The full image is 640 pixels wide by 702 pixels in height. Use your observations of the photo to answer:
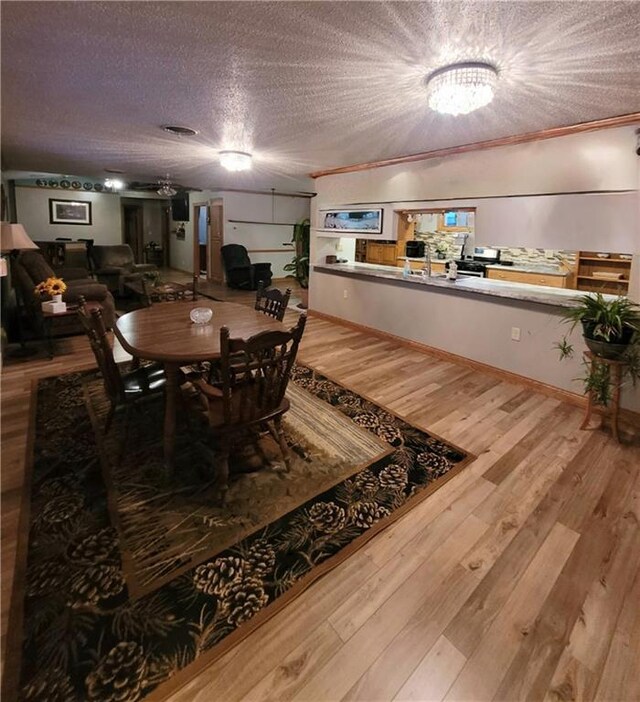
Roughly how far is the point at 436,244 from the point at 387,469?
214 inches

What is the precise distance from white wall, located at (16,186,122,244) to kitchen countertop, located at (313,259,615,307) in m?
7.56

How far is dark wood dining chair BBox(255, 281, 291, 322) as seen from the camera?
304 centimetres

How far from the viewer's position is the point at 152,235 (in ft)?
41.2

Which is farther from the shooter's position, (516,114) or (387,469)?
(516,114)

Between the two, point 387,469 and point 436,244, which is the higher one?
point 436,244

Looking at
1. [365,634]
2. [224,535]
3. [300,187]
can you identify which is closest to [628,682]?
[365,634]

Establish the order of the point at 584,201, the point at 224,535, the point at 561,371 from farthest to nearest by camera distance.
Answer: the point at 561,371
the point at 584,201
the point at 224,535

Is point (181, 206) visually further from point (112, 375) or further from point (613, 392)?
point (613, 392)

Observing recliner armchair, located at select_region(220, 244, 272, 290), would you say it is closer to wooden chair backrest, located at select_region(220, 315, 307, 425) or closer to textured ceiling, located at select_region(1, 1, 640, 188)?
textured ceiling, located at select_region(1, 1, 640, 188)

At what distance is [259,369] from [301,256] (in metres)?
6.59

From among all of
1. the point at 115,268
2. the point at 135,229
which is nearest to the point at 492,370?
the point at 115,268

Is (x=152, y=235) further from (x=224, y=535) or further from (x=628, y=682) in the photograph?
(x=628, y=682)

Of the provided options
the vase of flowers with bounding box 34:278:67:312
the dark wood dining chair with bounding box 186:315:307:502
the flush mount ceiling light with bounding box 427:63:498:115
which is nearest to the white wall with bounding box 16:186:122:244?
the vase of flowers with bounding box 34:278:67:312

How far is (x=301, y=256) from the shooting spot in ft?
26.8
